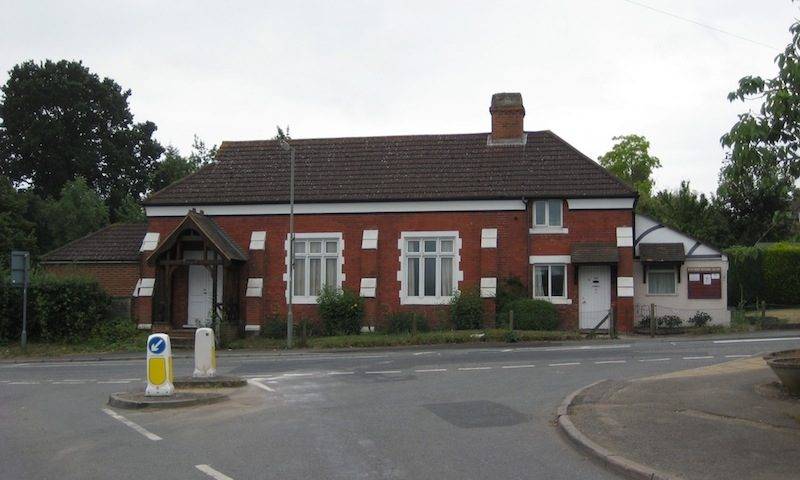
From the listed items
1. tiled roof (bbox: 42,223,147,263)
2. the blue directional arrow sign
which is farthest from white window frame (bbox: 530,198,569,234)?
the blue directional arrow sign

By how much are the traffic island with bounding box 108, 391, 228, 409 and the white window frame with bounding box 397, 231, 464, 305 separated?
15444mm

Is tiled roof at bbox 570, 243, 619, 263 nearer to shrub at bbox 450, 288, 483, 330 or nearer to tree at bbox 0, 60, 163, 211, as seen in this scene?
shrub at bbox 450, 288, 483, 330

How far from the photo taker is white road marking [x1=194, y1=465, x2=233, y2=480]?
7.99 metres

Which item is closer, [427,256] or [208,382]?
[208,382]

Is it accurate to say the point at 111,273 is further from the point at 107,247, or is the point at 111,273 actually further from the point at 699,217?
the point at 699,217

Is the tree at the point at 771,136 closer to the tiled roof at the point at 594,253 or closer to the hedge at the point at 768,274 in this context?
the tiled roof at the point at 594,253

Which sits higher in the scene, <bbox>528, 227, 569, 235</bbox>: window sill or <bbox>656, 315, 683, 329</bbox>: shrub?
<bbox>528, 227, 569, 235</bbox>: window sill

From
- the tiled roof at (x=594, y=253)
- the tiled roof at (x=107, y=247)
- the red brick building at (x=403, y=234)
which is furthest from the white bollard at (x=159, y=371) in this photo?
the tiled roof at (x=107, y=247)

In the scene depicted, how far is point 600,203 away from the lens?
2809 cm

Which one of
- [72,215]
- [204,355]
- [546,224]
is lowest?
[204,355]

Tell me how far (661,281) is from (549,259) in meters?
4.71

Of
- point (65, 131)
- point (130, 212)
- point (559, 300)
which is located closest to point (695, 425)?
point (559, 300)

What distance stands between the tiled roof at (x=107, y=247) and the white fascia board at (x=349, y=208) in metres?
1.91

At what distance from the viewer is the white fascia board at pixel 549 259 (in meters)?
28.1
